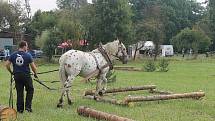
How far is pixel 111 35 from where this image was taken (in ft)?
201

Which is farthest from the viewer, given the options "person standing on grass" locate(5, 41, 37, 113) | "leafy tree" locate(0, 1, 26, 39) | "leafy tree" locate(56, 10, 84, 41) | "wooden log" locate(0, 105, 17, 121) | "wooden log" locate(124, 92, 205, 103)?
"leafy tree" locate(0, 1, 26, 39)

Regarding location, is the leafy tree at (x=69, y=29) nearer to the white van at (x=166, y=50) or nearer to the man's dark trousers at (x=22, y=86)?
the white van at (x=166, y=50)

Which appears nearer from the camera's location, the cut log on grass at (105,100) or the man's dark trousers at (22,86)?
the man's dark trousers at (22,86)

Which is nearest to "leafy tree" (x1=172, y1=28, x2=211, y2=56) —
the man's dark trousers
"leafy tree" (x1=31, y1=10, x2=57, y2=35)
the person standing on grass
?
"leafy tree" (x1=31, y1=10, x2=57, y2=35)

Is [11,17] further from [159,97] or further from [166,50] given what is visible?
[159,97]

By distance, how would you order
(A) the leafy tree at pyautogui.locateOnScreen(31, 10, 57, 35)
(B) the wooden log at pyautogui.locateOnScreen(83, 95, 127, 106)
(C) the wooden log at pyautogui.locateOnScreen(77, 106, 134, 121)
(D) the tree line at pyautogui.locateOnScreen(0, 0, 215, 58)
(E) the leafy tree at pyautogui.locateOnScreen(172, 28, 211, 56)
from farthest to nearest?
(E) the leafy tree at pyautogui.locateOnScreen(172, 28, 211, 56) → (A) the leafy tree at pyautogui.locateOnScreen(31, 10, 57, 35) → (D) the tree line at pyautogui.locateOnScreen(0, 0, 215, 58) → (B) the wooden log at pyautogui.locateOnScreen(83, 95, 127, 106) → (C) the wooden log at pyautogui.locateOnScreen(77, 106, 134, 121)

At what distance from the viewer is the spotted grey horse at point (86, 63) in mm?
14617

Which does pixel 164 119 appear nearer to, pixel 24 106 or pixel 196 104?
pixel 196 104

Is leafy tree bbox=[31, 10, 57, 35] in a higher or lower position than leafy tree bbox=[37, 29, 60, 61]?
higher

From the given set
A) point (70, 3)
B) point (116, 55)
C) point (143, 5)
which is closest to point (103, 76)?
point (116, 55)

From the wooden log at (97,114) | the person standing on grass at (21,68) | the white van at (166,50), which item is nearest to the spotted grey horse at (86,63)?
the person standing on grass at (21,68)

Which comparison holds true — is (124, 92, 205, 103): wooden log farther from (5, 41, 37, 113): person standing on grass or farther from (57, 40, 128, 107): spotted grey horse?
(5, 41, 37, 113): person standing on grass

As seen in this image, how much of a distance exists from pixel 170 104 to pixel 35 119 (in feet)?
16.3

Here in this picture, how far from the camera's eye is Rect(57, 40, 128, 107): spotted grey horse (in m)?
14.6
